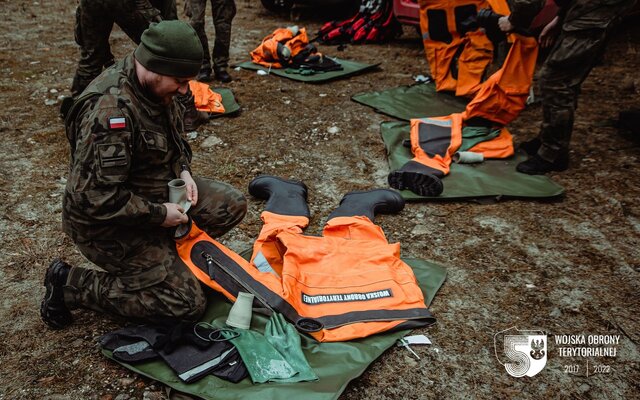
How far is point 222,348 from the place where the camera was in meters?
2.40

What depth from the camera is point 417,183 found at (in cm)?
399

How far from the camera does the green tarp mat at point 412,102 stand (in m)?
5.60

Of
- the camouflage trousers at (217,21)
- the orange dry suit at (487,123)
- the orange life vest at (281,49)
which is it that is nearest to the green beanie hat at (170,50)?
the orange dry suit at (487,123)

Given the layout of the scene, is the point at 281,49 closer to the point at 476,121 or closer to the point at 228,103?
the point at 228,103

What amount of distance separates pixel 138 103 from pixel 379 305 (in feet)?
5.11

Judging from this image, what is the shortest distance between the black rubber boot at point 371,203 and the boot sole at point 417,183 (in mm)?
248

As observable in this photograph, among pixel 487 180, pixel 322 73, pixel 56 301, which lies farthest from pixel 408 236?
pixel 322 73

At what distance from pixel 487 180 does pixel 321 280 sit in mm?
2013

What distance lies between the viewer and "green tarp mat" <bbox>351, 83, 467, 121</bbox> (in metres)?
5.60

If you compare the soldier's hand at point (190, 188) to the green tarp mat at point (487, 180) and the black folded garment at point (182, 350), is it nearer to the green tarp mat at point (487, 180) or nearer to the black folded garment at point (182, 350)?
the black folded garment at point (182, 350)

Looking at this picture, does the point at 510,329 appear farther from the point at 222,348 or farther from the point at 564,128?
the point at 564,128

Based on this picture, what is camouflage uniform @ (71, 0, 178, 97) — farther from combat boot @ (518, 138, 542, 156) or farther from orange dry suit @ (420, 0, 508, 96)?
combat boot @ (518, 138, 542, 156)

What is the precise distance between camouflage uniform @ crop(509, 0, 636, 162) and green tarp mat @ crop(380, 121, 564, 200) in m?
0.31

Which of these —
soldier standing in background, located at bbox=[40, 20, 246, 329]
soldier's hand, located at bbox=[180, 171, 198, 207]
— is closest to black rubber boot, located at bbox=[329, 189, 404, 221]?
soldier's hand, located at bbox=[180, 171, 198, 207]
